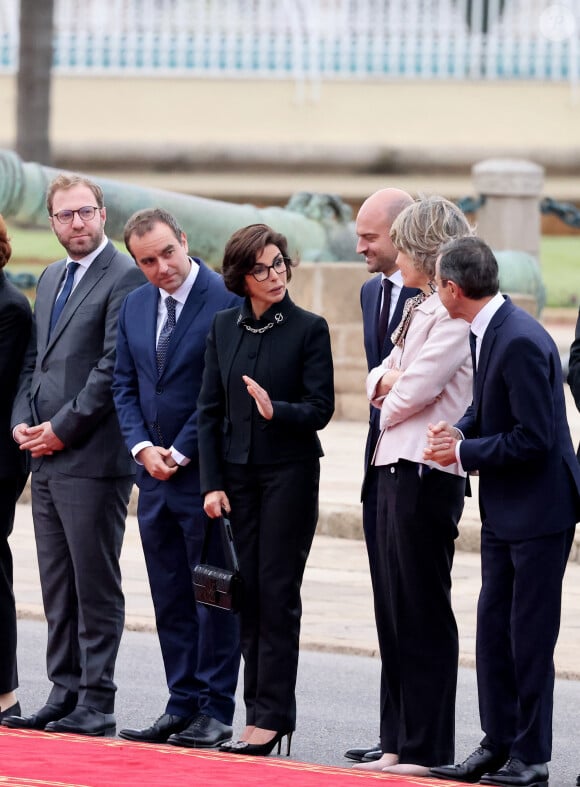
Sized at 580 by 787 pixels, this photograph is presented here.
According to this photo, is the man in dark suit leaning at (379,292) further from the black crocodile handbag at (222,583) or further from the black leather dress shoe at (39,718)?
the black leather dress shoe at (39,718)

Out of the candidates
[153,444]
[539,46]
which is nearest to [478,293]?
[153,444]

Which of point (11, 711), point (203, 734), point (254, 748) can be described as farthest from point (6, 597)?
point (254, 748)

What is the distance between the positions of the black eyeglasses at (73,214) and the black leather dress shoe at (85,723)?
1.73 m

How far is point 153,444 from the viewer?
22.3 feet

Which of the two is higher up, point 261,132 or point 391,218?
point 261,132

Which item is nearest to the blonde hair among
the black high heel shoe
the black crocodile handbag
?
the black crocodile handbag

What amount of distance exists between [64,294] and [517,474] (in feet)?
6.44

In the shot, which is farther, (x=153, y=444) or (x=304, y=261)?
(x=304, y=261)

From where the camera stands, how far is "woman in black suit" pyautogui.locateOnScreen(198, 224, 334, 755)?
6461mm

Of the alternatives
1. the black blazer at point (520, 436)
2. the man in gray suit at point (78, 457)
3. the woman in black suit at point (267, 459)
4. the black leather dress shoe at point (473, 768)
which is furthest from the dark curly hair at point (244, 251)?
the black leather dress shoe at point (473, 768)

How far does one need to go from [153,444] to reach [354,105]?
2033cm

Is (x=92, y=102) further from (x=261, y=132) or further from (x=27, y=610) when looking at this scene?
(x=27, y=610)

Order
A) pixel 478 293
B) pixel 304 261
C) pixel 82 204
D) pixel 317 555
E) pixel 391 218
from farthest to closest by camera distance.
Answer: pixel 304 261 < pixel 317 555 < pixel 82 204 < pixel 391 218 < pixel 478 293

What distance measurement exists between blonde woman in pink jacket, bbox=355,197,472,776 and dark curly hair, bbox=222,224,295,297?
45cm
